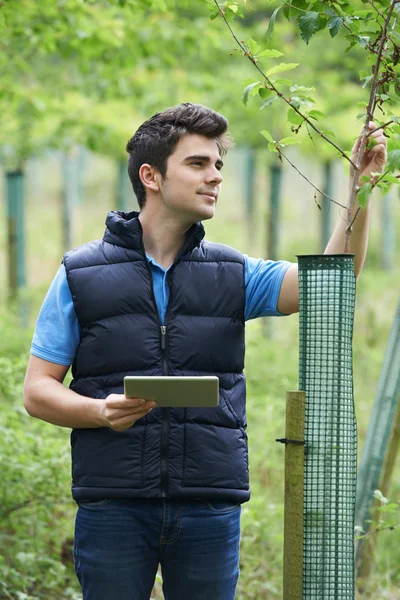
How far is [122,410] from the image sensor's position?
2.55 m

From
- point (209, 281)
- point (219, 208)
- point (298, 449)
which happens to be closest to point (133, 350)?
point (209, 281)

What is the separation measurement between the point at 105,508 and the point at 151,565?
0.81ft

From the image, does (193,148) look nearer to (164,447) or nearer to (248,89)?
(248,89)

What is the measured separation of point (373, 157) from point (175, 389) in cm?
107

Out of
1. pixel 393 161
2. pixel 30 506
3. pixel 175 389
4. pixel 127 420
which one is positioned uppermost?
pixel 393 161

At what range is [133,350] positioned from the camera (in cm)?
281

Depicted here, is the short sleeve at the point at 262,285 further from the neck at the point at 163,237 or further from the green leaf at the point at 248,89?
the green leaf at the point at 248,89

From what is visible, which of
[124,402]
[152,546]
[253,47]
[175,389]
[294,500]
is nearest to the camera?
[175,389]

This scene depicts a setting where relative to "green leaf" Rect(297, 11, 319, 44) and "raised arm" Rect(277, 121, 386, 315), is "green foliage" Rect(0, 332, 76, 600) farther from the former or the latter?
"green leaf" Rect(297, 11, 319, 44)

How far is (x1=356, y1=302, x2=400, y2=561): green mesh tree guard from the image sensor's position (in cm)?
453

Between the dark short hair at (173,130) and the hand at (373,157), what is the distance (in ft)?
1.40

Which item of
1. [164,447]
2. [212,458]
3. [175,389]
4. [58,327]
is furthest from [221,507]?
[58,327]

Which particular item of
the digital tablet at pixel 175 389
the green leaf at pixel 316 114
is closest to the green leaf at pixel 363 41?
the green leaf at pixel 316 114

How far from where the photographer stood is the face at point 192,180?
2885mm
